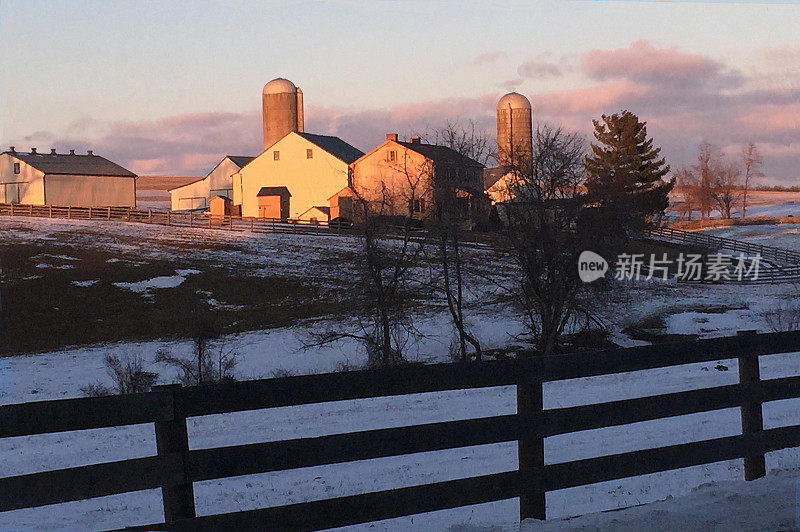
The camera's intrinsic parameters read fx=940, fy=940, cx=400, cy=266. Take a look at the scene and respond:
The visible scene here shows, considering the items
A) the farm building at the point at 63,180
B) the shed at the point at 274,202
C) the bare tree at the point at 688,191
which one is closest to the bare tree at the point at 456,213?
the shed at the point at 274,202

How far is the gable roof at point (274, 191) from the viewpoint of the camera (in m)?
84.5

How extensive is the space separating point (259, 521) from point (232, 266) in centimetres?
5282

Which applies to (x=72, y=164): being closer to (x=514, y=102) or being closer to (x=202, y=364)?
(x=514, y=102)

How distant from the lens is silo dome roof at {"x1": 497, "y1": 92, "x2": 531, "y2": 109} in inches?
3957

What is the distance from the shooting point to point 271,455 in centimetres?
638

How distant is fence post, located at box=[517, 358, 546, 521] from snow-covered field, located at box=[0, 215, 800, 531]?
1.12ft

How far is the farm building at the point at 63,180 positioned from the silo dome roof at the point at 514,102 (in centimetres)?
3926

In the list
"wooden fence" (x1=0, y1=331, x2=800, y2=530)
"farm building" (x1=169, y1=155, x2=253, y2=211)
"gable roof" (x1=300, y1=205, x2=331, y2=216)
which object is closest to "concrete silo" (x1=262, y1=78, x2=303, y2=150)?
"farm building" (x1=169, y1=155, x2=253, y2=211)

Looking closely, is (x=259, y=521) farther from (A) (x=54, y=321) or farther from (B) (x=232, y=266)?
(B) (x=232, y=266)

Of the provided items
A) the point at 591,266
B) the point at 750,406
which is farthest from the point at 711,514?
the point at 591,266

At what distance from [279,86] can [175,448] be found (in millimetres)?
93212

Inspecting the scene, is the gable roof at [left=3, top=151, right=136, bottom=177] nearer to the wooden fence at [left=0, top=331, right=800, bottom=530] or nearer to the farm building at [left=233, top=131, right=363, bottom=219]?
the farm building at [left=233, top=131, right=363, bottom=219]

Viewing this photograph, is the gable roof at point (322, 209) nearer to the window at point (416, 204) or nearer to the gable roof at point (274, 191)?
the gable roof at point (274, 191)

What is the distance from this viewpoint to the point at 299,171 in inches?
3292
